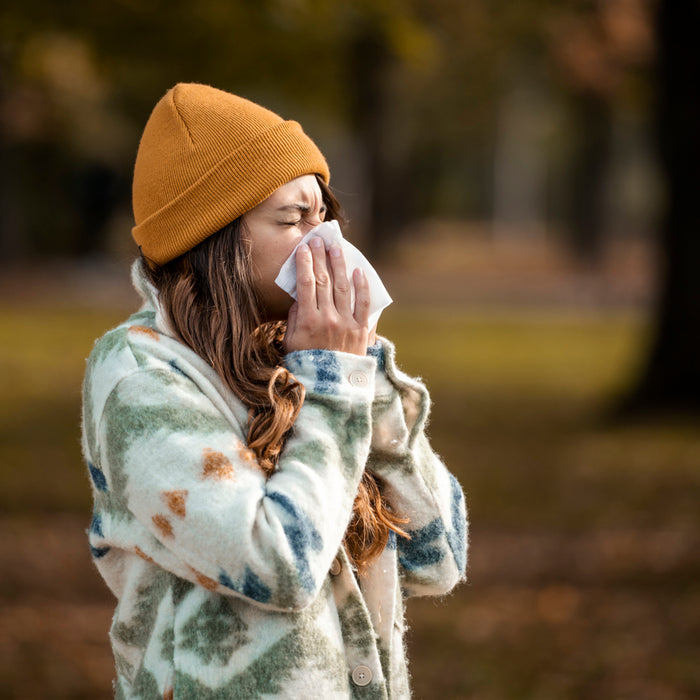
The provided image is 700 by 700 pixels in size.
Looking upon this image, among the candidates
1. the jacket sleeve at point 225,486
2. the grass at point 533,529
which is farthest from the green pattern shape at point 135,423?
the grass at point 533,529

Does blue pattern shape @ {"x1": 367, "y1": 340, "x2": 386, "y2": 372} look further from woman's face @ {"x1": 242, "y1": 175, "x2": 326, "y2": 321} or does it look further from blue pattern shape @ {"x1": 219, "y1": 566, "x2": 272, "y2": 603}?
blue pattern shape @ {"x1": 219, "y1": 566, "x2": 272, "y2": 603}

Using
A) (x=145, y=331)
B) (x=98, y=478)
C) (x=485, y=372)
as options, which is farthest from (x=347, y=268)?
(x=485, y=372)

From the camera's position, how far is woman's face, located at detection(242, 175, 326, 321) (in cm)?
205

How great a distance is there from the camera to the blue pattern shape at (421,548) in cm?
208

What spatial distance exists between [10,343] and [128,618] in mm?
14616

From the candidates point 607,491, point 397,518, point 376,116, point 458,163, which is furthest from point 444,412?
point 458,163

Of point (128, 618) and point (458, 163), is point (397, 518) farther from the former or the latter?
point (458, 163)

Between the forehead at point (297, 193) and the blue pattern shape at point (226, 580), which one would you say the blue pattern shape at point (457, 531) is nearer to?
the blue pattern shape at point (226, 580)

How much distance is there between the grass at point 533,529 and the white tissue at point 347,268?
3.19 metres

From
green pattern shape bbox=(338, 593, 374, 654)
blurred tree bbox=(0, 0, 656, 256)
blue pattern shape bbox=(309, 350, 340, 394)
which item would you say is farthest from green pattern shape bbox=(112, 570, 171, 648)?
blurred tree bbox=(0, 0, 656, 256)

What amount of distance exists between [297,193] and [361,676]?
0.99 meters

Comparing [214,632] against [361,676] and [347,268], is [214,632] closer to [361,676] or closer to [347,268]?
[361,676]

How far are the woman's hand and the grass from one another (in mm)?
3225

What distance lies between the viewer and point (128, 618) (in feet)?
6.29
